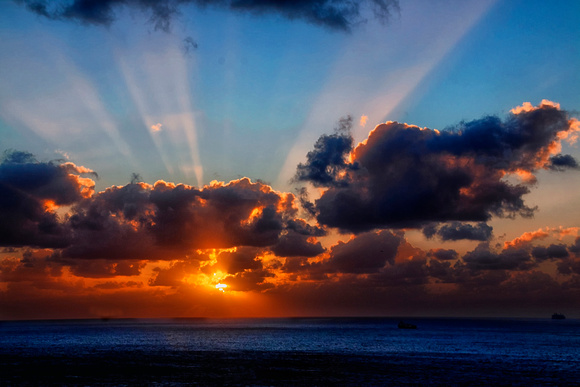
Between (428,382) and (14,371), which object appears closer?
(428,382)

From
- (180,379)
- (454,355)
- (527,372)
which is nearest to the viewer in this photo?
(180,379)

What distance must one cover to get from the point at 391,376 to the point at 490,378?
18981 mm

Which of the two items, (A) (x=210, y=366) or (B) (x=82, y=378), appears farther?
(A) (x=210, y=366)

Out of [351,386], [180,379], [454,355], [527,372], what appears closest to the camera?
[351,386]

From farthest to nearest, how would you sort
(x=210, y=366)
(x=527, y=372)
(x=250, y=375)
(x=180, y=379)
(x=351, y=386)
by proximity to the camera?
1. (x=210, y=366)
2. (x=527, y=372)
3. (x=250, y=375)
4. (x=180, y=379)
5. (x=351, y=386)

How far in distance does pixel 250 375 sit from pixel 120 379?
2477 cm

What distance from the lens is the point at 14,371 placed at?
106 metres

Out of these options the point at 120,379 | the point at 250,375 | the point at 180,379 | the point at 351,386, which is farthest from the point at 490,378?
the point at 120,379

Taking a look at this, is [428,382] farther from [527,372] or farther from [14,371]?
[14,371]

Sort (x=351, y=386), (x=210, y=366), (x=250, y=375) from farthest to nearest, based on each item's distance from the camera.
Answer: (x=210, y=366), (x=250, y=375), (x=351, y=386)

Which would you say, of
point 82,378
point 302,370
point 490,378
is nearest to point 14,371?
point 82,378

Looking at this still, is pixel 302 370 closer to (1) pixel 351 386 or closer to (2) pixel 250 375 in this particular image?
(2) pixel 250 375

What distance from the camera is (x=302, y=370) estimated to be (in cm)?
11019

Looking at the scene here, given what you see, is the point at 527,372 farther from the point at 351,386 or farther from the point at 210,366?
the point at 210,366
